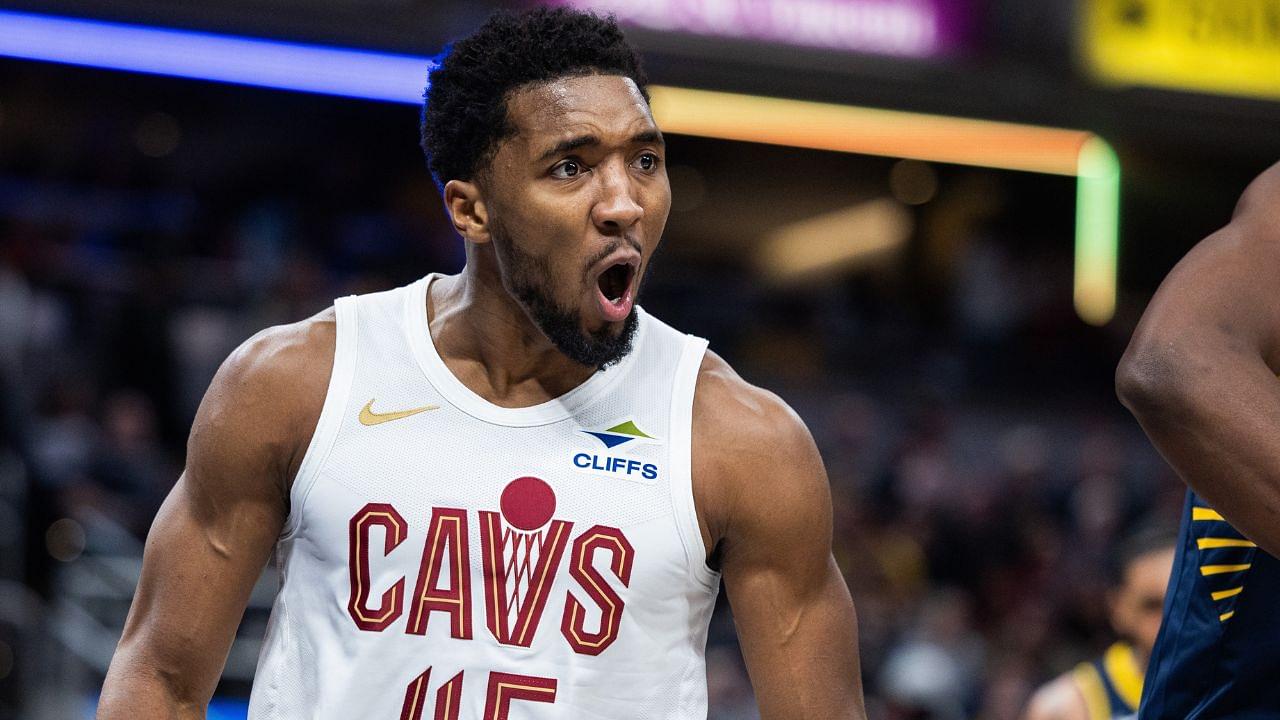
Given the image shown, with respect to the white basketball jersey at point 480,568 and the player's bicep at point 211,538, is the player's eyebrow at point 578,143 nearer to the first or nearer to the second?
the white basketball jersey at point 480,568

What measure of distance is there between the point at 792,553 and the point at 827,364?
10231 millimetres

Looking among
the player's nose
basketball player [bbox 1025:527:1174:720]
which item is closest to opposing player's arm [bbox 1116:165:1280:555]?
the player's nose

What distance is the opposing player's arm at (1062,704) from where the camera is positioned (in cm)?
517

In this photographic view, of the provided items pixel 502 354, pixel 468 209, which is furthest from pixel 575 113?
pixel 502 354

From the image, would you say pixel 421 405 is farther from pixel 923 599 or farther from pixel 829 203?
pixel 829 203

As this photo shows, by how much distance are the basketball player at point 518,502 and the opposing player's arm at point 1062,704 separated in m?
2.66

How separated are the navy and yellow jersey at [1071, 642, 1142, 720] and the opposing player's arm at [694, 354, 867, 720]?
8.70ft

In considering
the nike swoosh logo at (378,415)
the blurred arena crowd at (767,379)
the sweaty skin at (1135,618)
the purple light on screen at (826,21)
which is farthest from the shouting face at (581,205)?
the purple light on screen at (826,21)

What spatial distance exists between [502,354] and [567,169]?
39 cm

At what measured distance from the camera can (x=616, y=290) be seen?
2.76m

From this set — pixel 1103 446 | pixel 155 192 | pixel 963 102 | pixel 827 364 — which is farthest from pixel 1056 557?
pixel 155 192

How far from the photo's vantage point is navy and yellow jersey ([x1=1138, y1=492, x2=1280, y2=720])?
7.48 ft

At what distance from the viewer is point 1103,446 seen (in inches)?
478

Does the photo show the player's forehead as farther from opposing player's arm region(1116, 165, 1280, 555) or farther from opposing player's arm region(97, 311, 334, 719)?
opposing player's arm region(1116, 165, 1280, 555)
